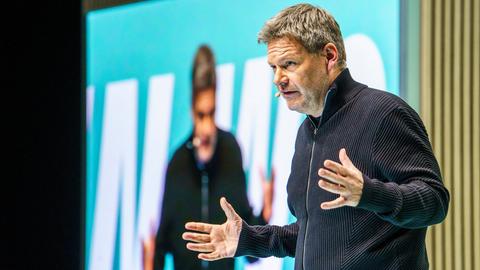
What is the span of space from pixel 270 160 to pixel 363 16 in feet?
2.94

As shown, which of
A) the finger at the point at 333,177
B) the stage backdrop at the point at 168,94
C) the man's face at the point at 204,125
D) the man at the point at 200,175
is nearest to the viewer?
the finger at the point at 333,177

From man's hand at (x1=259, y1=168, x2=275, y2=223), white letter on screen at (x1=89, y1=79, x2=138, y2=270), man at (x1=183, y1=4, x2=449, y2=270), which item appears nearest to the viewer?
man at (x1=183, y1=4, x2=449, y2=270)

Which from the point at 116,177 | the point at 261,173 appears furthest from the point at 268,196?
the point at 116,177

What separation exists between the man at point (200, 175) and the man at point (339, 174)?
194cm

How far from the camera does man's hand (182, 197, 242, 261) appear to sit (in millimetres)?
2215

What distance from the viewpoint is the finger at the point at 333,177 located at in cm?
169

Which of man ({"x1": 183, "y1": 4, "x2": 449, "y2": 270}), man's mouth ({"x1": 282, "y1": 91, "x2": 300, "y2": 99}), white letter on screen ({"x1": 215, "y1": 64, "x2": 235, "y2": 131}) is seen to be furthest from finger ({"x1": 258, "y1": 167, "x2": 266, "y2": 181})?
man's mouth ({"x1": 282, "y1": 91, "x2": 300, "y2": 99})

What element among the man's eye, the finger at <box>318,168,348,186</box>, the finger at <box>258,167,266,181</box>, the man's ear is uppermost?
the man's ear

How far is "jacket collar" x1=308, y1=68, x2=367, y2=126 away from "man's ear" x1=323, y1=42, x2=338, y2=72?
0.19 feet

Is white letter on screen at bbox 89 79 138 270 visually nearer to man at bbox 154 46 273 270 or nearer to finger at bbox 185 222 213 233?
man at bbox 154 46 273 270

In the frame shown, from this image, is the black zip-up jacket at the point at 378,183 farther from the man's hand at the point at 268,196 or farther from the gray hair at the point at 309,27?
the man's hand at the point at 268,196

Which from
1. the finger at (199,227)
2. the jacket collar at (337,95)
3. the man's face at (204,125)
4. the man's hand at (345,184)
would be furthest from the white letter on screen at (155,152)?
the man's hand at (345,184)
